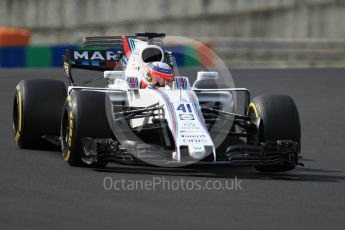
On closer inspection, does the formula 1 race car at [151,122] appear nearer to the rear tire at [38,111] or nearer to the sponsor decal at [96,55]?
the rear tire at [38,111]

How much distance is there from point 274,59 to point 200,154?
19432 millimetres

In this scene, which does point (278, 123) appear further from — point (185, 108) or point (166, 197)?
point (166, 197)

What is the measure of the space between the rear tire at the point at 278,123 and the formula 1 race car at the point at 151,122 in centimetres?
1

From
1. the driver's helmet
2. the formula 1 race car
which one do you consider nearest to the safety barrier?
the formula 1 race car

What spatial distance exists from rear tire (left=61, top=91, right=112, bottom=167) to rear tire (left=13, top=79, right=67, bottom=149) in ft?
4.93

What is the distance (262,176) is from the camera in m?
10.6

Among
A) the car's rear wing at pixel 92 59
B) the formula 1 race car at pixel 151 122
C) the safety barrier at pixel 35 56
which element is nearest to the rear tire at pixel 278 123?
the formula 1 race car at pixel 151 122

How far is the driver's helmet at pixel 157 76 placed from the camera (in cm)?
1152

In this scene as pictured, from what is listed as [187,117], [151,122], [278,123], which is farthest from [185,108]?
[278,123]

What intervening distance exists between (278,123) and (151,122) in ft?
4.41

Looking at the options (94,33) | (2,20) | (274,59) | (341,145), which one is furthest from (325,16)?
(341,145)

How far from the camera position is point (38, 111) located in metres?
12.1

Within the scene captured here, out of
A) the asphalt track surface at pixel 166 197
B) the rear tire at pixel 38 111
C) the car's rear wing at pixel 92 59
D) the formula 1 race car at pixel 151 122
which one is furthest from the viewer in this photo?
the car's rear wing at pixel 92 59

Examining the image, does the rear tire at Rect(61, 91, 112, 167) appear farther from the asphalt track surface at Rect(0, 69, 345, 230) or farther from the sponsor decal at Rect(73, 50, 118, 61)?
the sponsor decal at Rect(73, 50, 118, 61)
